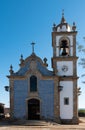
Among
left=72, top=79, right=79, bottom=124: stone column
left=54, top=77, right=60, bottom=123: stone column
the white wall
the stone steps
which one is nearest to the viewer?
the stone steps

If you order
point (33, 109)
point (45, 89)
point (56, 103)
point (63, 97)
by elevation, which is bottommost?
point (33, 109)

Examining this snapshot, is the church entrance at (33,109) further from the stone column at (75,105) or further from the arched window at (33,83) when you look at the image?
the stone column at (75,105)

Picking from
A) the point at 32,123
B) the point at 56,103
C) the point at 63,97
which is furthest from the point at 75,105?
the point at 32,123

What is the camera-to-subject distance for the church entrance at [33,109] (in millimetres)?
36062

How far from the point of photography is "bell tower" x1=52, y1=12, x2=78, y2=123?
35656 mm

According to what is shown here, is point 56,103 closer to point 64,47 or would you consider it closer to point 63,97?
point 63,97

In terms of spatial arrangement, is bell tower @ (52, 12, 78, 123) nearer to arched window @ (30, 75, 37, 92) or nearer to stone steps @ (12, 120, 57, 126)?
arched window @ (30, 75, 37, 92)

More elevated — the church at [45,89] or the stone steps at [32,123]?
the church at [45,89]

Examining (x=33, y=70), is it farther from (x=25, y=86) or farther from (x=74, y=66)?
(x=74, y=66)

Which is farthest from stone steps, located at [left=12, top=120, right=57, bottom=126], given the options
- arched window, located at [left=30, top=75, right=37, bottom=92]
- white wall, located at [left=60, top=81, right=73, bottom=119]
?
arched window, located at [left=30, top=75, right=37, bottom=92]

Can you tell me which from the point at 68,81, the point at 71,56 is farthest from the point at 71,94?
the point at 71,56

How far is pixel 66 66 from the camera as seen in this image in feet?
120

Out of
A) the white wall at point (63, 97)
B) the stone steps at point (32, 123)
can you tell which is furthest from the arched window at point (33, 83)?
the stone steps at point (32, 123)

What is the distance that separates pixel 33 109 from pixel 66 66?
244 inches
